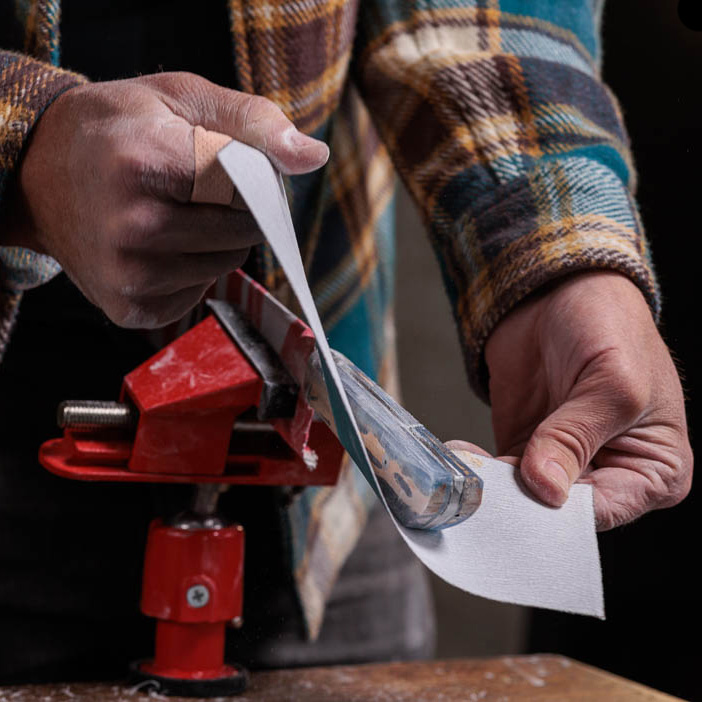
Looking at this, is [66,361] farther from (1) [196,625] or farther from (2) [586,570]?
(2) [586,570]

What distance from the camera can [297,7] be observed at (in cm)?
39

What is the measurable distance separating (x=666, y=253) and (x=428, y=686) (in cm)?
24

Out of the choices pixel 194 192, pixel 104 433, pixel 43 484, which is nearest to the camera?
pixel 194 192

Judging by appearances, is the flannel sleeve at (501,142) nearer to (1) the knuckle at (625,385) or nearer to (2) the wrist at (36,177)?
(1) the knuckle at (625,385)

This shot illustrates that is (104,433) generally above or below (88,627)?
above

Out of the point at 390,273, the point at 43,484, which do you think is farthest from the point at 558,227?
the point at 43,484

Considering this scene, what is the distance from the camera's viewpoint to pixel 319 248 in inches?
18.9

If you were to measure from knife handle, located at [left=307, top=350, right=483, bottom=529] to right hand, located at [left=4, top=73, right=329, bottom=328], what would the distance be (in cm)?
6

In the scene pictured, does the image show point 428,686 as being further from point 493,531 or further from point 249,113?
point 249,113

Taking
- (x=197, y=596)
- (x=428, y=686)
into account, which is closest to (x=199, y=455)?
(x=197, y=596)

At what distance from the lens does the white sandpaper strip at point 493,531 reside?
24 cm

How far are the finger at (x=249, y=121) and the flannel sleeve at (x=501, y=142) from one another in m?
0.13

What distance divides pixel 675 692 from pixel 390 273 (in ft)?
0.89

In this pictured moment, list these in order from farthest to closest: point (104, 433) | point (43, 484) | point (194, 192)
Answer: point (43, 484) → point (104, 433) → point (194, 192)
